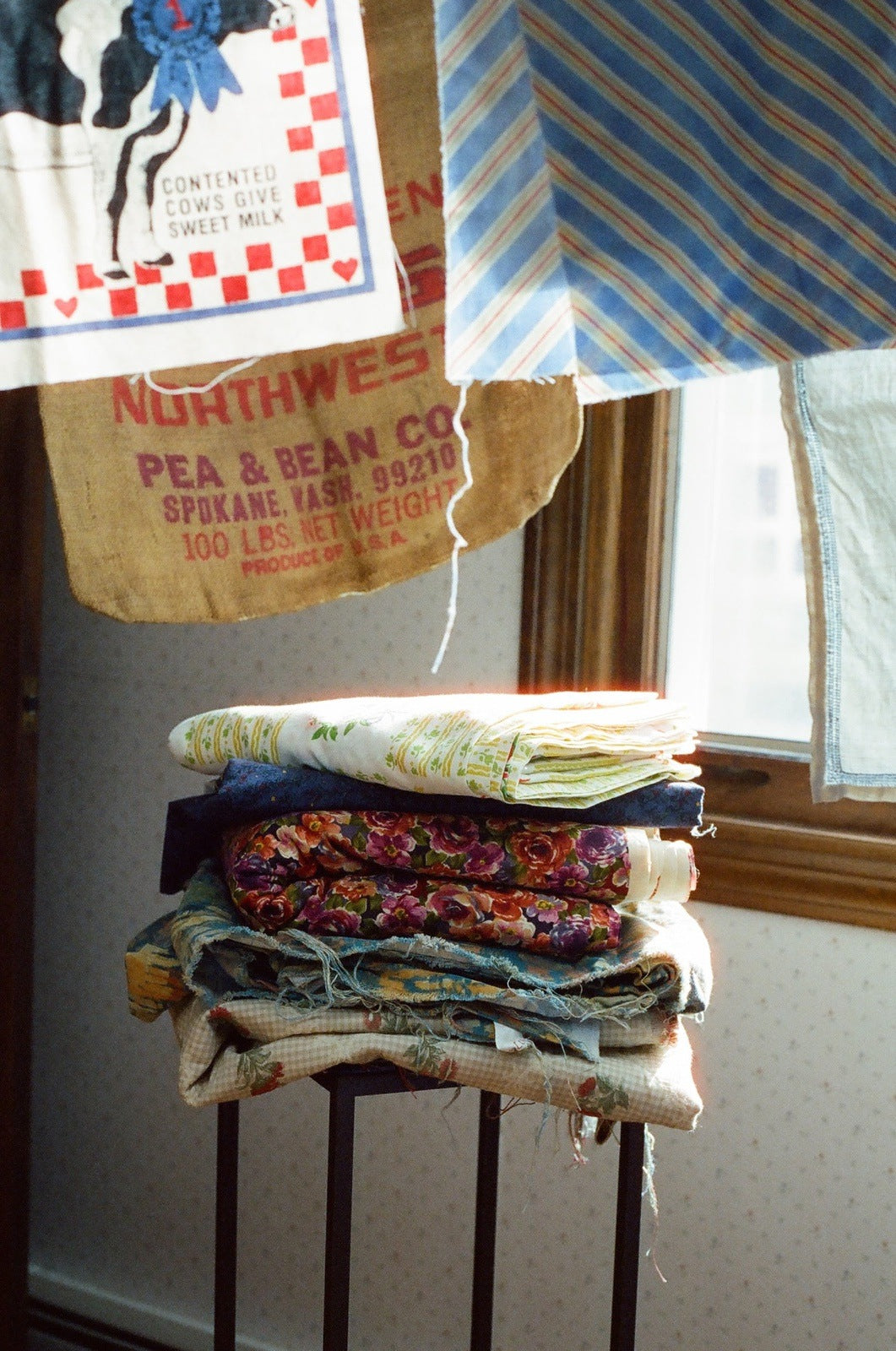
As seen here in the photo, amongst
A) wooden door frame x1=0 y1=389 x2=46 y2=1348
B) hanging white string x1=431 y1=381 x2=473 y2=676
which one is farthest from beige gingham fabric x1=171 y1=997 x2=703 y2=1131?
wooden door frame x1=0 y1=389 x2=46 y2=1348

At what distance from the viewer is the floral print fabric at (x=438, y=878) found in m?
1.07

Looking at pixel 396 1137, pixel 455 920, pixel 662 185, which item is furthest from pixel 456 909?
pixel 396 1137

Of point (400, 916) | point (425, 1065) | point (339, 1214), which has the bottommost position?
point (339, 1214)

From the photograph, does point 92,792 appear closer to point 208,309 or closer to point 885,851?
point 885,851

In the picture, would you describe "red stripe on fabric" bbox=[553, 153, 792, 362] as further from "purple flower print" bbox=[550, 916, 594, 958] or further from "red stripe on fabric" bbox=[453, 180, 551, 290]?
"purple flower print" bbox=[550, 916, 594, 958]

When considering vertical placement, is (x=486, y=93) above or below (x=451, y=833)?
above

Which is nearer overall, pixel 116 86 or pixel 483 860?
pixel 116 86

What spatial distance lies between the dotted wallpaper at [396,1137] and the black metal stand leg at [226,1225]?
22 cm

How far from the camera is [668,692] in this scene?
1687 millimetres

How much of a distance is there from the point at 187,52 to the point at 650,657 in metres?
1.13

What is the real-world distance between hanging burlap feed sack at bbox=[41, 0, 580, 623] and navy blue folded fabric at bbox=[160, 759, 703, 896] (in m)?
0.23

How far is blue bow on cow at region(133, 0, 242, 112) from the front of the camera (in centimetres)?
64

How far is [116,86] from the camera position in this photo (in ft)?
2.13

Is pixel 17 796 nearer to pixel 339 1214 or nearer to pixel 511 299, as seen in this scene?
pixel 339 1214
